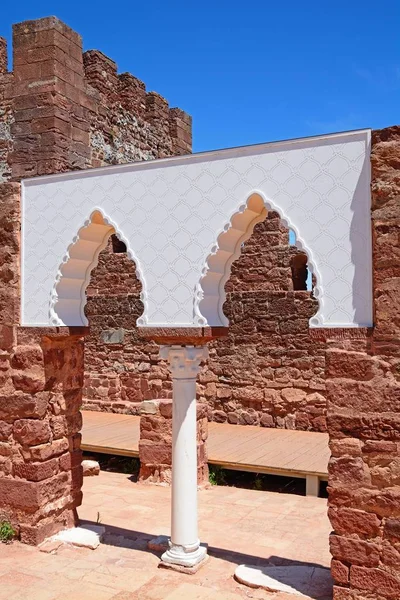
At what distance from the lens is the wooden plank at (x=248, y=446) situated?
8.08 m

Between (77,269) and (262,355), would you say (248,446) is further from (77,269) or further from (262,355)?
(77,269)

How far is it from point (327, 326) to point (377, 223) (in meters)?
0.83

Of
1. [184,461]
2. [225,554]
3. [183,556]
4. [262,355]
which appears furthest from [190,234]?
[262,355]

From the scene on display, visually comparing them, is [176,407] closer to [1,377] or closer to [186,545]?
[186,545]

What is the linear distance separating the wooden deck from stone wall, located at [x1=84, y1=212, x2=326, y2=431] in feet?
1.28

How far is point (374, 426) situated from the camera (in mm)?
4480

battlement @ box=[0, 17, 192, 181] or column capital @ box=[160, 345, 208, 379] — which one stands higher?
battlement @ box=[0, 17, 192, 181]

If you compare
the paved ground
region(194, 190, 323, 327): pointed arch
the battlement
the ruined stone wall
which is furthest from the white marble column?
the battlement

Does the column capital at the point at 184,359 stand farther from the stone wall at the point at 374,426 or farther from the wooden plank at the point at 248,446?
the wooden plank at the point at 248,446

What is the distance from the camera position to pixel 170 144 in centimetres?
1477

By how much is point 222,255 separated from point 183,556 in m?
2.60

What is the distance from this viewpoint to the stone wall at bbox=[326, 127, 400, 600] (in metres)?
4.42

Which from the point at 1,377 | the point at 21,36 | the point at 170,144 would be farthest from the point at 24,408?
the point at 170,144

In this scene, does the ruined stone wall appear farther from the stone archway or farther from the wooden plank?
the stone archway
